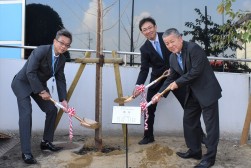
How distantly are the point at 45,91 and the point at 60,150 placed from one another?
98cm

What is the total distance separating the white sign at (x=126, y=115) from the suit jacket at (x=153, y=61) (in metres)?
1.13

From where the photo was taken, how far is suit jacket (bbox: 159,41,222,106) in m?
4.83

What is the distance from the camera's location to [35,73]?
17.4 feet

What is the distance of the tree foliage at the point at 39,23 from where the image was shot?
802 centimetres

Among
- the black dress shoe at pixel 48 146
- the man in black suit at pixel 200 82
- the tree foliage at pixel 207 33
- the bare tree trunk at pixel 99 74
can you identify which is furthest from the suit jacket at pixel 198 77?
the tree foliage at pixel 207 33

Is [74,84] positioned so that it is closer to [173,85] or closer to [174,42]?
[173,85]

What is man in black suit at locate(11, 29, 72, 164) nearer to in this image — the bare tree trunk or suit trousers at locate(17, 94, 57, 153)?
suit trousers at locate(17, 94, 57, 153)

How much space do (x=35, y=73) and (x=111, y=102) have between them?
1.87 m

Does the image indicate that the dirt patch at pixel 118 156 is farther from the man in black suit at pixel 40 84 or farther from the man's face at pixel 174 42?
the man's face at pixel 174 42

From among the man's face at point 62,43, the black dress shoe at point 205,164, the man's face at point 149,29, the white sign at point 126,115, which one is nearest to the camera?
the white sign at point 126,115

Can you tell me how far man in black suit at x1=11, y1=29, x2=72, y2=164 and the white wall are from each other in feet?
3.51

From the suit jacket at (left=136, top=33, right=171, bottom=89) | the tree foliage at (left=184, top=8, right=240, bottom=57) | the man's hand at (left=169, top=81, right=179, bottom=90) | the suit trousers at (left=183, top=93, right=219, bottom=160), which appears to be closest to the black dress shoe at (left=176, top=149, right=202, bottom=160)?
the suit trousers at (left=183, top=93, right=219, bottom=160)

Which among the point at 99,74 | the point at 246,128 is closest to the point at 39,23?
the point at 99,74

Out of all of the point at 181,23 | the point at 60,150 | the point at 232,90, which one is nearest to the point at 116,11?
the point at 181,23
